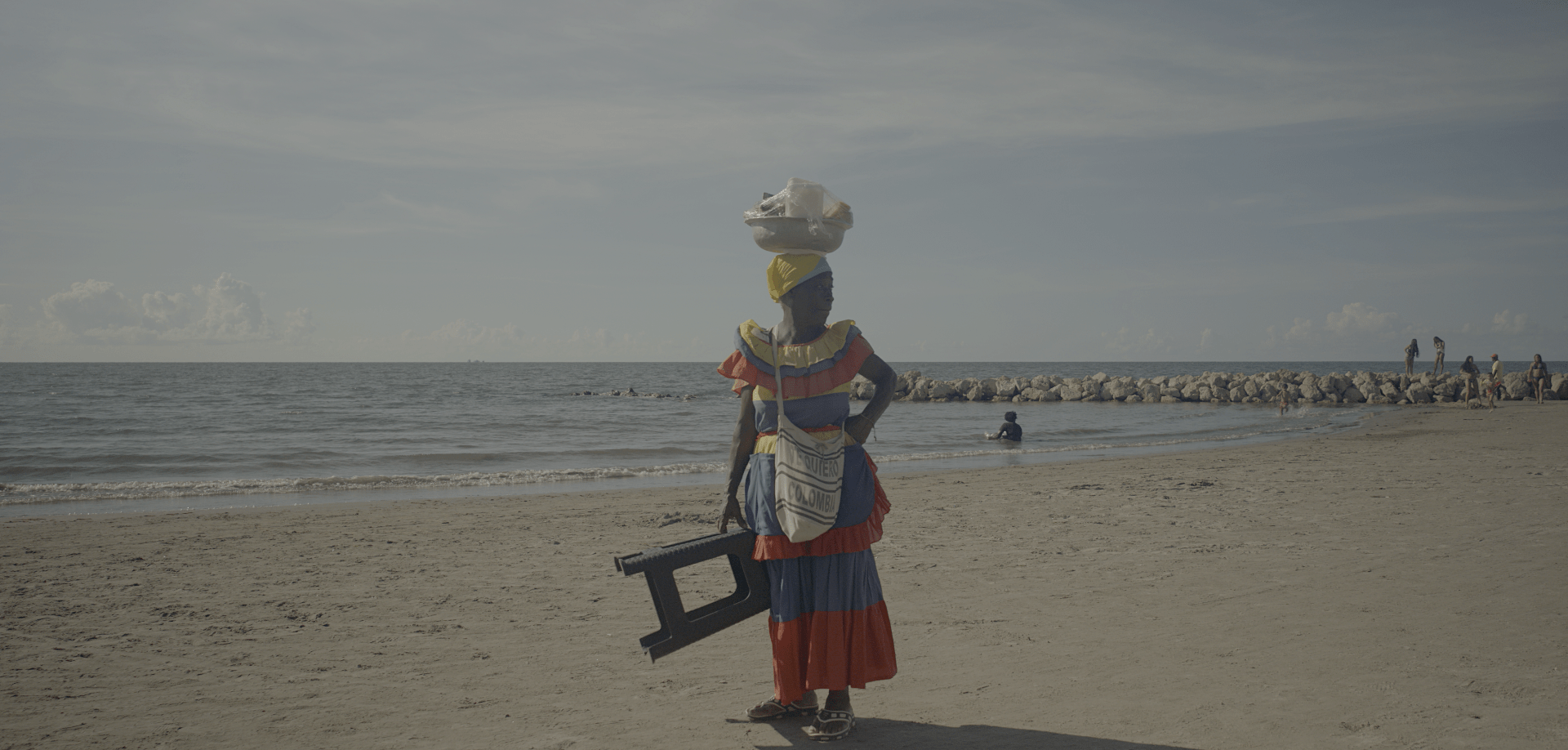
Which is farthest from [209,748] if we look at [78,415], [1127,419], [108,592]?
[78,415]

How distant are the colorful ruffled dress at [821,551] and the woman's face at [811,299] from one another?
3.6 inches

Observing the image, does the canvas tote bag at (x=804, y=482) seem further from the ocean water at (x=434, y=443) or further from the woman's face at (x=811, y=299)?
the ocean water at (x=434, y=443)

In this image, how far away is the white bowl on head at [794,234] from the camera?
10.8ft

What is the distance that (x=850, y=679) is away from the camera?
10.5 feet

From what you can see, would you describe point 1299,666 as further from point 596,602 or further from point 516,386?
point 516,386

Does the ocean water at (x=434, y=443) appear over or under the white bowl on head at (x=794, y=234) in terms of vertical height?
under

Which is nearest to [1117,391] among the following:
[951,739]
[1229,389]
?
[1229,389]

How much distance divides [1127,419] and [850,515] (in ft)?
86.8

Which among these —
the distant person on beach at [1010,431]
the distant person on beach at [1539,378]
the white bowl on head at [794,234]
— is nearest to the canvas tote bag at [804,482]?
the white bowl on head at [794,234]

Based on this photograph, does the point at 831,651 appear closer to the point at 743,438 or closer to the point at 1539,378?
the point at 743,438

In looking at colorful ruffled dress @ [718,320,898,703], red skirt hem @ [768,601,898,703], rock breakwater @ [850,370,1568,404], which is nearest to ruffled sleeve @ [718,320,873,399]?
colorful ruffled dress @ [718,320,898,703]

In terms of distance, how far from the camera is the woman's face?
3289 millimetres

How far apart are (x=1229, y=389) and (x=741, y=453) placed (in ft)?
123

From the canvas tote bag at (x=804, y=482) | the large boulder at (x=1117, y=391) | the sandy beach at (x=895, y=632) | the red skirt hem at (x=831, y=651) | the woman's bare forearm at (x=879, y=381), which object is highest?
the woman's bare forearm at (x=879, y=381)
